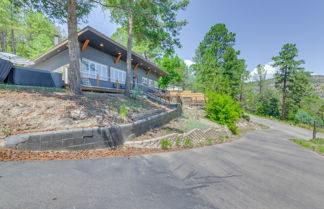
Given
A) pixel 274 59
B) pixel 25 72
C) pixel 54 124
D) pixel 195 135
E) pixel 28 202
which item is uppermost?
pixel 274 59

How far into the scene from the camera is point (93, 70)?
1162cm

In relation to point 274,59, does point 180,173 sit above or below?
below

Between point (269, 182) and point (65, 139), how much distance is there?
494 cm

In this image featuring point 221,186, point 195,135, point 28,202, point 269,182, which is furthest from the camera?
point 195,135

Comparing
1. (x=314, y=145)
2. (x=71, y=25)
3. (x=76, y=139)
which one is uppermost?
(x=71, y=25)

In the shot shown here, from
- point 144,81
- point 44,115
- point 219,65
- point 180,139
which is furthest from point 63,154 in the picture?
point 219,65

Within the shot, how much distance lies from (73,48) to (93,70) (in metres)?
5.41

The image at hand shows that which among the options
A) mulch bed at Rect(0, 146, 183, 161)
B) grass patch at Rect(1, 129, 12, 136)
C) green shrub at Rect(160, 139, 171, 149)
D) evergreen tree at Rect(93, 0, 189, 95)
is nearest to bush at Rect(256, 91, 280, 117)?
evergreen tree at Rect(93, 0, 189, 95)

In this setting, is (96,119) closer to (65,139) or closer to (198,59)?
(65,139)

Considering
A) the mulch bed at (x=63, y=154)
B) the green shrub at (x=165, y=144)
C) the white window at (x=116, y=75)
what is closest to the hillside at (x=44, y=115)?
the mulch bed at (x=63, y=154)

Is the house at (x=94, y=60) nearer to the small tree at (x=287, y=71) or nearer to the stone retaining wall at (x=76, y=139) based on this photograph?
the stone retaining wall at (x=76, y=139)

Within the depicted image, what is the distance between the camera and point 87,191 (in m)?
2.03

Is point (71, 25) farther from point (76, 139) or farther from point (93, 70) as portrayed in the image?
point (76, 139)

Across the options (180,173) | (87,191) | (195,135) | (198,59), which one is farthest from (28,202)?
(198,59)
